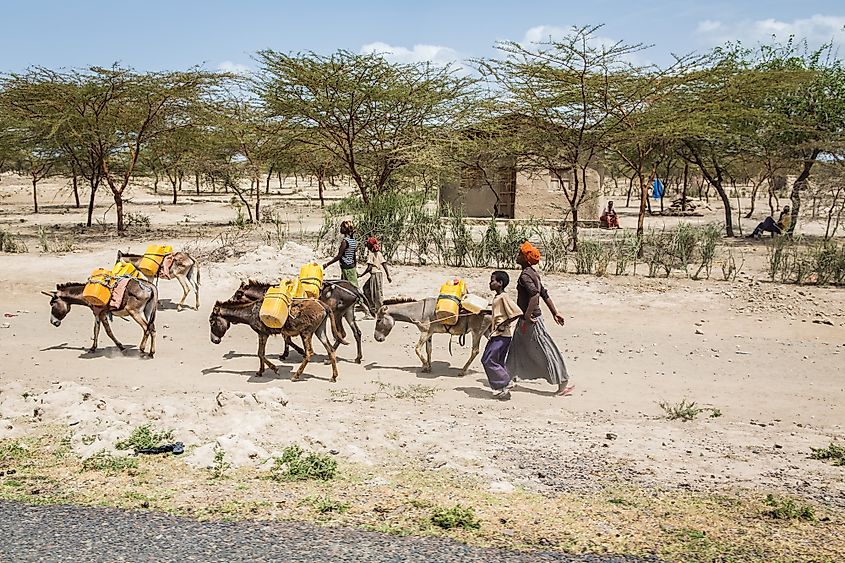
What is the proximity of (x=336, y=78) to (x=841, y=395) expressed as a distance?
14105 mm

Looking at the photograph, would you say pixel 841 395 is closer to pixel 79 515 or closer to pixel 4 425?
pixel 79 515

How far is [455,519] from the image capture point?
16.5 feet

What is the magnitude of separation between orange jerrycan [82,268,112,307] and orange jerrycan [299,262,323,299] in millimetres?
2464

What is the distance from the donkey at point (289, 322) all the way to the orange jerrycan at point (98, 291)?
57.0 inches

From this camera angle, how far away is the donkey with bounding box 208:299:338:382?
8.85 m

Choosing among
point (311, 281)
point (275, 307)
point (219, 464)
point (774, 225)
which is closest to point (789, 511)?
point (219, 464)

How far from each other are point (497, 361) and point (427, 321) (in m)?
1.12

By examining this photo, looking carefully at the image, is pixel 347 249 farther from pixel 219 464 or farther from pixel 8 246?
pixel 8 246

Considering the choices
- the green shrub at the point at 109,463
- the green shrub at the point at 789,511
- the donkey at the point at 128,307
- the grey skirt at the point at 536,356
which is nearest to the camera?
the green shrub at the point at 789,511

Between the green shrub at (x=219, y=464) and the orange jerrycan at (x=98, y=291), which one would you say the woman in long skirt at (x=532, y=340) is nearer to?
the green shrub at (x=219, y=464)

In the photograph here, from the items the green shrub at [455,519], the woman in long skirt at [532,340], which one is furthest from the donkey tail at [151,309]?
the green shrub at [455,519]


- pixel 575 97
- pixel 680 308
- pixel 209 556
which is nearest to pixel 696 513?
pixel 209 556

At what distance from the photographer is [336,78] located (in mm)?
19844

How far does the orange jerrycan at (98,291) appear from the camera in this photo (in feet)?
31.7
